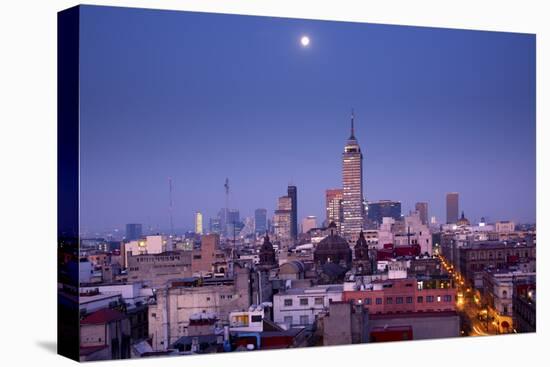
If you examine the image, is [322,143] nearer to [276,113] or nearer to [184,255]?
[276,113]

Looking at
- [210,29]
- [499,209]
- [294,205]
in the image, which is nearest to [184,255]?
[294,205]

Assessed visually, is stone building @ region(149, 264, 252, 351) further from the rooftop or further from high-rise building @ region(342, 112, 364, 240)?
high-rise building @ region(342, 112, 364, 240)

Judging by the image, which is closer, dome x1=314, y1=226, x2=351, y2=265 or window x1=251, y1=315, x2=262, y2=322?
window x1=251, y1=315, x2=262, y2=322

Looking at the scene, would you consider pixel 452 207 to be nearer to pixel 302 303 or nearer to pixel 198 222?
pixel 302 303

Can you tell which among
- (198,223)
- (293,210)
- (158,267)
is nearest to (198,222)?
(198,223)

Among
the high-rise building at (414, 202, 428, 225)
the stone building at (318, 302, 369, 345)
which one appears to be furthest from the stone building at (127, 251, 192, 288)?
the high-rise building at (414, 202, 428, 225)

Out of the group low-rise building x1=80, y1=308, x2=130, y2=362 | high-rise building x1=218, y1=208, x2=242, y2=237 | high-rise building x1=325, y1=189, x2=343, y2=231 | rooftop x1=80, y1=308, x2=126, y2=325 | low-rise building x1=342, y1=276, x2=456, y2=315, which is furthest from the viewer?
high-rise building x1=325, y1=189, x2=343, y2=231
